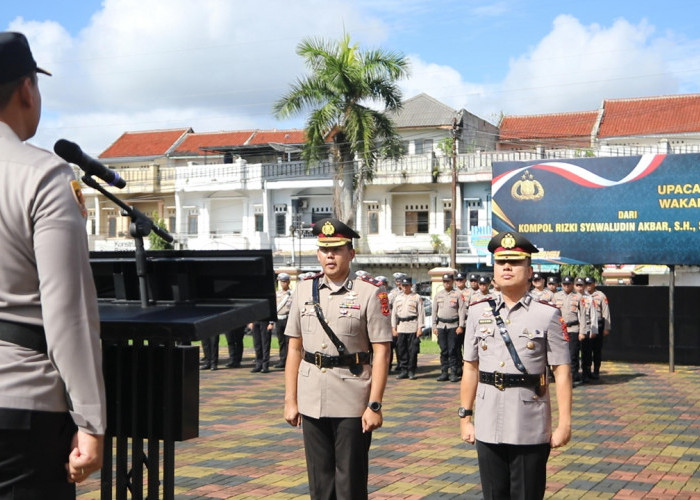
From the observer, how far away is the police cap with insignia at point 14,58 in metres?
2.62

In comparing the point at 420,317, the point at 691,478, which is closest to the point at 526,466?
the point at 691,478

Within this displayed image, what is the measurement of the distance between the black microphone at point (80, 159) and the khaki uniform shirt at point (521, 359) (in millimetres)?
2320

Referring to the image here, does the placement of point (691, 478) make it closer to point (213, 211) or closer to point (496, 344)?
point (496, 344)

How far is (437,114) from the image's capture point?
4953 cm

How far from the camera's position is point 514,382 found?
4980mm

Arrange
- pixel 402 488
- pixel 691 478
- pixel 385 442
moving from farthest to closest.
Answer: pixel 385 442 → pixel 691 478 → pixel 402 488

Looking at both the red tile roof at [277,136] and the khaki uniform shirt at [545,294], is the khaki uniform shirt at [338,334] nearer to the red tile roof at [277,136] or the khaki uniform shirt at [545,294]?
the khaki uniform shirt at [545,294]

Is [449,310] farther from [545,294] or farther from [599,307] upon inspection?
[599,307]

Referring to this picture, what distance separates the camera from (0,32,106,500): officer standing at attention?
8.04 ft

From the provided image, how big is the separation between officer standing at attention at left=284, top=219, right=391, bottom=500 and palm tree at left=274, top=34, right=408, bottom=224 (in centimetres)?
2229

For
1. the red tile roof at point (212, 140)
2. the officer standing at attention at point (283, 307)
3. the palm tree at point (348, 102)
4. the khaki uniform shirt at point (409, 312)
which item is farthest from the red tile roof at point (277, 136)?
the khaki uniform shirt at point (409, 312)

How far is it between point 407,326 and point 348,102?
12836 millimetres

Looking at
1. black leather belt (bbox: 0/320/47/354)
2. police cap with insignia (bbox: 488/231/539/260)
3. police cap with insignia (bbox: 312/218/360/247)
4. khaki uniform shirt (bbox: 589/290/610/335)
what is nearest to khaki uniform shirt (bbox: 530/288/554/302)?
khaki uniform shirt (bbox: 589/290/610/335)

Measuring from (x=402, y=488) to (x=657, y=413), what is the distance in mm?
5809
